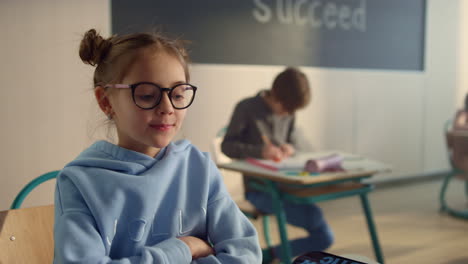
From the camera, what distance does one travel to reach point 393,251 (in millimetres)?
2713

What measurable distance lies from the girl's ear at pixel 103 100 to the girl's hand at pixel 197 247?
0.32 m

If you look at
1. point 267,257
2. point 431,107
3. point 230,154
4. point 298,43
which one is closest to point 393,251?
point 267,257

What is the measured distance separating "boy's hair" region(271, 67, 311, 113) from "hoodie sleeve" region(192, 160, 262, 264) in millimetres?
1303

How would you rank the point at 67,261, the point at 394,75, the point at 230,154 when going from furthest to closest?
the point at 394,75
the point at 230,154
the point at 67,261

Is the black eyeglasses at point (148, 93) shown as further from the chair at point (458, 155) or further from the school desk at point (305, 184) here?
the chair at point (458, 155)

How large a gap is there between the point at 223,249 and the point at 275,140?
1496mm

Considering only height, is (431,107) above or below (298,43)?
below

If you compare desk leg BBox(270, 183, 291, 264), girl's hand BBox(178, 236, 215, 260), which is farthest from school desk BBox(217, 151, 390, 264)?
girl's hand BBox(178, 236, 215, 260)

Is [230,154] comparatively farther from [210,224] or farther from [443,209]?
[443,209]

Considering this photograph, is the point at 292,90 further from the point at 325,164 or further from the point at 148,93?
the point at 148,93

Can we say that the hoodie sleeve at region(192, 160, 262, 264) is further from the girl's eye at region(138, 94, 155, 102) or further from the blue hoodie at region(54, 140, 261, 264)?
the girl's eye at region(138, 94, 155, 102)

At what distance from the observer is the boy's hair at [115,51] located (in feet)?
2.99

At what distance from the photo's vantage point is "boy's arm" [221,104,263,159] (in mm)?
2238

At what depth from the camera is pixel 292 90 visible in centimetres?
223
